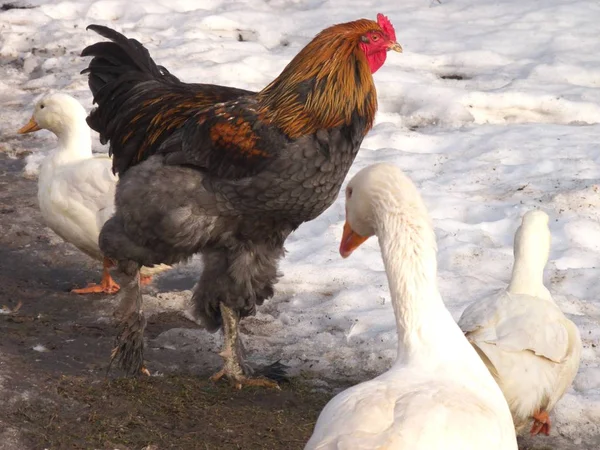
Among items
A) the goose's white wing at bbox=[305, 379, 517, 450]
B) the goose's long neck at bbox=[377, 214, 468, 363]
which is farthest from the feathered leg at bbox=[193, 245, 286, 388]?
the goose's white wing at bbox=[305, 379, 517, 450]

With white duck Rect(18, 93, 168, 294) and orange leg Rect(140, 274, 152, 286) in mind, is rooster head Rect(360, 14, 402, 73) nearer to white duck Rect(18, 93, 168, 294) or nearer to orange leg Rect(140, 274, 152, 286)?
white duck Rect(18, 93, 168, 294)

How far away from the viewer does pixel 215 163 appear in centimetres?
561

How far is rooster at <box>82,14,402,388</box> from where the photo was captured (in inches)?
218

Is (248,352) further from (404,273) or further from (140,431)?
(404,273)

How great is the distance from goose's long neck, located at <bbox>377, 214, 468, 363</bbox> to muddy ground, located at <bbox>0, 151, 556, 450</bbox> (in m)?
1.32

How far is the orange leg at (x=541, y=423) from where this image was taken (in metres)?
5.13

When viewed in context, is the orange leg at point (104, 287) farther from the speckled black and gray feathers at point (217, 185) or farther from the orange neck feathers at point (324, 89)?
the orange neck feathers at point (324, 89)

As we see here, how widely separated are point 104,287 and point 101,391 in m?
1.77

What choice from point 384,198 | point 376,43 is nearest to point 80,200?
point 376,43

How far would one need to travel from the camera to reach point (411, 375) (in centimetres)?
390

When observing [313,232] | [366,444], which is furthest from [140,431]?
[313,232]

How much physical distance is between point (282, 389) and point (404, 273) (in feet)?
6.53

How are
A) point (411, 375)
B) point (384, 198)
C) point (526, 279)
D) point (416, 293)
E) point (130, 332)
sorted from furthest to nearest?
point (130, 332), point (526, 279), point (384, 198), point (416, 293), point (411, 375)

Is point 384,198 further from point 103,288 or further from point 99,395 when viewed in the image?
point 103,288
